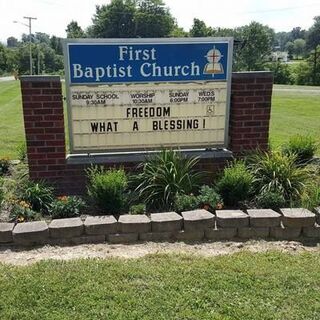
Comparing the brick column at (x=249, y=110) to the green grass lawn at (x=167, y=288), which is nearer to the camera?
the green grass lawn at (x=167, y=288)

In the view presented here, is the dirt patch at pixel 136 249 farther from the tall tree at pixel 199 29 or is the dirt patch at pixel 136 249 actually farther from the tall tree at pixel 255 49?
the tall tree at pixel 199 29

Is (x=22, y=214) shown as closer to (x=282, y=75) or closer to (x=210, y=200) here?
(x=210, y=200)

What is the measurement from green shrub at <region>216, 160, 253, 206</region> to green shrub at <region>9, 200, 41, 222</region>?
82.0 inches

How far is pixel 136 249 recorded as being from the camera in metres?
4.23

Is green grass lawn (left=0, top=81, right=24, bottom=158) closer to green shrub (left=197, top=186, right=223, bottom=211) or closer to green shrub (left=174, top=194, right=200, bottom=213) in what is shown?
green shrub (left=174, top=194, right=200, bottom=213)

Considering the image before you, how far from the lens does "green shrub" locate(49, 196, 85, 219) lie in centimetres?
470

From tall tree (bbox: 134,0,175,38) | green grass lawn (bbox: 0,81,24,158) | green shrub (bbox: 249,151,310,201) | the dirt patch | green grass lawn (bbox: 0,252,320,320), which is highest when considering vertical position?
tall tree (bbox: 134,0,175,38)

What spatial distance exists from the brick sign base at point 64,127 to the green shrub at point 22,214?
0.75 metres

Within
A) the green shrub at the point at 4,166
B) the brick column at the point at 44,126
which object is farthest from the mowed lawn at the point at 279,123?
the brick column at the point at 44,126

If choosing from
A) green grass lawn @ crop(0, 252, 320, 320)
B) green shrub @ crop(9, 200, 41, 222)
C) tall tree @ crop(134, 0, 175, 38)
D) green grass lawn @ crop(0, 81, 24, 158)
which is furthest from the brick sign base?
tall tree @ crop(134, 0, 175, 38)

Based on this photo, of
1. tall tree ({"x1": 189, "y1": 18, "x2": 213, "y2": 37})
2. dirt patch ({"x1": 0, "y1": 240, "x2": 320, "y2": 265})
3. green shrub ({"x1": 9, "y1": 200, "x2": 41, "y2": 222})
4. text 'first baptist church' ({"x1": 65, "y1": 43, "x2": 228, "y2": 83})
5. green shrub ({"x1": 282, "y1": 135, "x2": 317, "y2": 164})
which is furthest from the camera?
tall tree ({"x1": 189, "y1": 18, "x2": 213, "y2": 37})

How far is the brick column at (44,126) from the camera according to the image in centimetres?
516

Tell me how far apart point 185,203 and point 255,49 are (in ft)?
170

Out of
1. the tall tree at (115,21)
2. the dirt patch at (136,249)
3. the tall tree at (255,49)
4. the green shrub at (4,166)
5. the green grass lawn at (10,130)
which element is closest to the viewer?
the dirt patch at (136,249)
